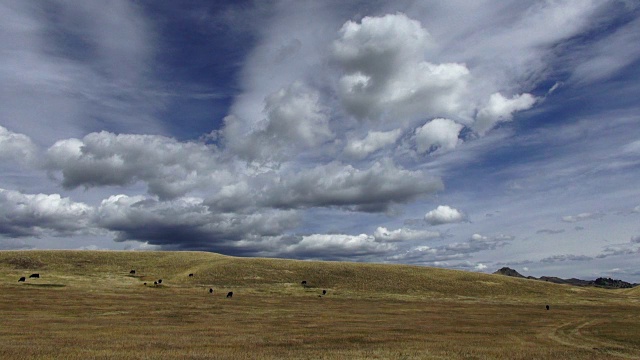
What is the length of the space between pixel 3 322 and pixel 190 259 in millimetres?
101661

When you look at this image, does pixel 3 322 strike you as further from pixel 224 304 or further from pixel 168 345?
pixel 224 304

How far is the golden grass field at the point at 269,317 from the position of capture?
32.3 metres

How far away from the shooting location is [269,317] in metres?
58.9

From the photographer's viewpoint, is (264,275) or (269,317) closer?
(269,317)

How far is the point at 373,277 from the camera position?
12925 centimetres

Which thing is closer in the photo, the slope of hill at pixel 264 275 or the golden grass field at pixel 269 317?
the golden grass field at pixel 269 317

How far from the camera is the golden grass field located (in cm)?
3228

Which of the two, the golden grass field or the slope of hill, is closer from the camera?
the golden grass field

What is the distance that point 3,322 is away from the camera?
4544 centimetres

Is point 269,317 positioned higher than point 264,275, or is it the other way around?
point 264,275

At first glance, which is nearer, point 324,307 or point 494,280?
point 324,307

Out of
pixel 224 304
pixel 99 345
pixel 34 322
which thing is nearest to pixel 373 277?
pixel 224 304

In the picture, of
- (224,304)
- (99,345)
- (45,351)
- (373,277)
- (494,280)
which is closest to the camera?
(45,351)

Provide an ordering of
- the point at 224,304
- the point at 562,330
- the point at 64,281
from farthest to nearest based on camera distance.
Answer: the point at 64,281 < the point at 224,304 < the point at 562,330
